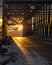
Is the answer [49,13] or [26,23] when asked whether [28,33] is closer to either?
[26,23]

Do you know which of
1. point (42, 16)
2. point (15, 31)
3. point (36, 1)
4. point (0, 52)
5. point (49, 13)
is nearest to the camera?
point (0, 52)

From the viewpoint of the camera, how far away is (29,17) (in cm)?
7256

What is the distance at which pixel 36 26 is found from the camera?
231 ft

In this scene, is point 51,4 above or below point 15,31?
above

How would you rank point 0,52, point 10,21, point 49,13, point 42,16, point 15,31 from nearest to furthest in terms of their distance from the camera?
point 0,52
point 49,13
point 42,16
point 10,21
point 15,31

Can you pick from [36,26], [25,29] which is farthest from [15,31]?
[36,26]

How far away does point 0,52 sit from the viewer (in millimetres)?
13391

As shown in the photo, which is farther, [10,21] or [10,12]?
[10,21]

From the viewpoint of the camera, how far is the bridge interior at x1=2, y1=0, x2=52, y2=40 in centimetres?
5616

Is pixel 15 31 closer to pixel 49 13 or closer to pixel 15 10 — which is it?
pixel 15 10

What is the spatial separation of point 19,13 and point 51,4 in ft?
41.2

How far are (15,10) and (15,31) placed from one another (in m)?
14.4

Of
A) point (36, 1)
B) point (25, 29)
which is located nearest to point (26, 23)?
point (25, 29)

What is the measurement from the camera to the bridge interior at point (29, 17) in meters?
56.2
